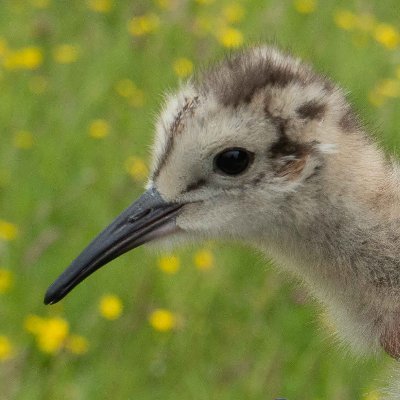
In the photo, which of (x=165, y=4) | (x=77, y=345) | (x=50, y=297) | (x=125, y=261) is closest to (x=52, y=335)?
(x=77, y=345)

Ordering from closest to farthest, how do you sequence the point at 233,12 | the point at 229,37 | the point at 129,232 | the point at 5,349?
the point at 129,232 → the point at 5,349 → the point at 229,37 → the point at 233,12

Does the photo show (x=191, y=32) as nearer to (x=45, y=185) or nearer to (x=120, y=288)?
(x=45, y=185)

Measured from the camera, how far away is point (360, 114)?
3.08 m

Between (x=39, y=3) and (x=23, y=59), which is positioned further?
(x=39, y=3)

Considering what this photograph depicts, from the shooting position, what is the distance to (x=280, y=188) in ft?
8.73

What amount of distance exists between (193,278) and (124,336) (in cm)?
47

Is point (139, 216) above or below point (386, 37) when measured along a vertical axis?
below

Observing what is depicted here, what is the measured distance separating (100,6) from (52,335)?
3433 millimetres

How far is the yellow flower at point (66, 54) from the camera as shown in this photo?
18.6 ft

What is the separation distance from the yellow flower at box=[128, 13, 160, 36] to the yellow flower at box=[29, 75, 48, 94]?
2.75 ft

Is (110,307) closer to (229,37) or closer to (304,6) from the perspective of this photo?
(229,37)

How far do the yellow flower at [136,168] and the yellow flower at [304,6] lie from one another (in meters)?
2.42

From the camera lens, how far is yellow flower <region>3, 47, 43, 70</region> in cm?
548

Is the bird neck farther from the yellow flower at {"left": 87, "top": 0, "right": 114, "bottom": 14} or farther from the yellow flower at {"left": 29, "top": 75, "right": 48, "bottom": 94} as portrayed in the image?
the yellow flower at {"left": 87, "top": 0, "right": 114, "bottom": 14}
